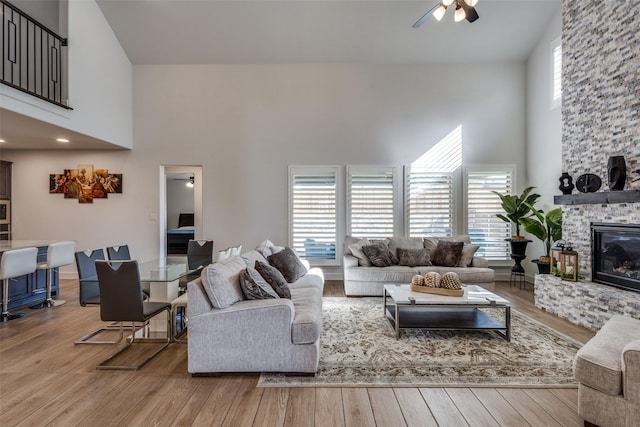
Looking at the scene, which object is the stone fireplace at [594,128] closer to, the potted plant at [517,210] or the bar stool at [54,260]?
the potted plant at [517,210]

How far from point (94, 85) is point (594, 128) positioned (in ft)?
25.1

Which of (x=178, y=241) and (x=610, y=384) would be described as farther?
(x=178, y=241)

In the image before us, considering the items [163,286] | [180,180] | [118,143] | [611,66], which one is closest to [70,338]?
[163,286]

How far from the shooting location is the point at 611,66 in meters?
3.92

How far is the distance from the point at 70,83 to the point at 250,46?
3013 mm

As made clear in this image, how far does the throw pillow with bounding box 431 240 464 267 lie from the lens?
17.7 ft

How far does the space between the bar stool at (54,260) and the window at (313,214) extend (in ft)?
11.9

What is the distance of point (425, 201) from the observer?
6.38m

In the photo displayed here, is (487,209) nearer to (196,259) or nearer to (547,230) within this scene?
(547,230)

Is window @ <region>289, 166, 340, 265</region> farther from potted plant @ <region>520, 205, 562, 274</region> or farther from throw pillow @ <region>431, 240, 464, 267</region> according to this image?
potted plant @ <region>520, 205, 562, 274</region>

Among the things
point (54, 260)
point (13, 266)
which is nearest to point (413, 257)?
point (54, 260)

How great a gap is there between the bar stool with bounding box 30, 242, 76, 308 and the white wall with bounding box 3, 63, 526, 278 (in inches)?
64.0

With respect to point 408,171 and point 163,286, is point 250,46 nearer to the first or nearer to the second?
point 408,171

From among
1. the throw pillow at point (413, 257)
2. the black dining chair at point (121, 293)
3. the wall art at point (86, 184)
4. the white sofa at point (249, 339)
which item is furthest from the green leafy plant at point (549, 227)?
the wall art at point (86, 184)
